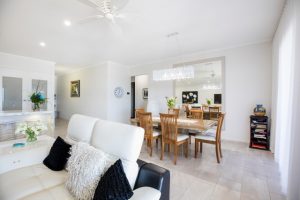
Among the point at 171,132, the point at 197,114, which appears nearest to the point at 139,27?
the point at 171,132

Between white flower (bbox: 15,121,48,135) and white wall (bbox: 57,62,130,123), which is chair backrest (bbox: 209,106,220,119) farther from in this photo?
white flower (bbox: 15,121,48,135)

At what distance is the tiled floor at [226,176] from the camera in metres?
1.80

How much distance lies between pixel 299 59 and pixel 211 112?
293cm

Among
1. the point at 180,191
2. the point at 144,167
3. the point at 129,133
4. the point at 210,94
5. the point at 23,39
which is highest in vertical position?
the point at 23,39

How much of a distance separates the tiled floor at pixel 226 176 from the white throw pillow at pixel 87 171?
109cm

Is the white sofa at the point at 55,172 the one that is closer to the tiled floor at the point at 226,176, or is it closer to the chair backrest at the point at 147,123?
the tiled floor at the point at 226,176

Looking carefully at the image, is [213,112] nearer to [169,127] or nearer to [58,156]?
[169,127]

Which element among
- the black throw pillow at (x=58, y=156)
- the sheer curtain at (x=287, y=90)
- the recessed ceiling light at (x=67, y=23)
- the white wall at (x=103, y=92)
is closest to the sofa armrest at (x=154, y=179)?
the black throw pillow at (x=58, y=156)

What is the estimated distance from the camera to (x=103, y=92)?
18.7 ft

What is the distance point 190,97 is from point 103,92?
3.37 meters

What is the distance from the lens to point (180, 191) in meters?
1.86

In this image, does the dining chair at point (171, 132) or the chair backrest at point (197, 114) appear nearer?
the dining chair at point (171, 132)

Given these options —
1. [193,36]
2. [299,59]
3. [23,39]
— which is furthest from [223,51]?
[23,39]

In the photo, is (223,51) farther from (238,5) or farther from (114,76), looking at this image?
(114,76)
